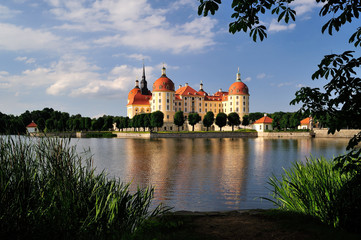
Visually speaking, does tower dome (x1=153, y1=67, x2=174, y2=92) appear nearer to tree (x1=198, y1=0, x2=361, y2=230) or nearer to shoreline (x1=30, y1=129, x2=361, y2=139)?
shoreline (x1=30, y1=129, x2=361, y2=139)

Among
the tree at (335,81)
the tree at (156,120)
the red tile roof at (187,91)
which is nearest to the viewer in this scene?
the tree at (335,81)

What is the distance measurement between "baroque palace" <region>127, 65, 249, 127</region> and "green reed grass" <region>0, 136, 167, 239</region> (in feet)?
276

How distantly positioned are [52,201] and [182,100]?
92.3m

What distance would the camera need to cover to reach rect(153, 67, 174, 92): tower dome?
90938 mm

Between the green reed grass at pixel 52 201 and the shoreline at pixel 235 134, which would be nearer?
the green reed grass at pixel 52 201

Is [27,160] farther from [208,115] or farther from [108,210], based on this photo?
[208,115]

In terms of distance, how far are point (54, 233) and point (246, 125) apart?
91631 mm

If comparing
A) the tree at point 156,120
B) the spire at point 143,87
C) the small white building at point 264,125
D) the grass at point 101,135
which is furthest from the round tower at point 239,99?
the grass at point 101,135

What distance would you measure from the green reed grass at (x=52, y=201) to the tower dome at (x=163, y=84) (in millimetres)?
86106

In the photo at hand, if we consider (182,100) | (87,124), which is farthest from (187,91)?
(87,124)

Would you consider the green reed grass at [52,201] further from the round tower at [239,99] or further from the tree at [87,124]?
the round tower at [239,99]

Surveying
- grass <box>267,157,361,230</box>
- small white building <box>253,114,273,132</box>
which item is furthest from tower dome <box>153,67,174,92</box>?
grass <box>267,157,361,230</box>

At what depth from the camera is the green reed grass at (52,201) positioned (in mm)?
4258

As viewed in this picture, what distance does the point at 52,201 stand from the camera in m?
4.49
